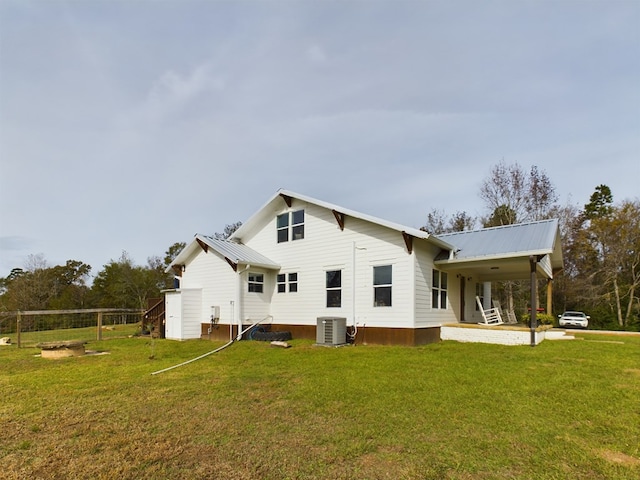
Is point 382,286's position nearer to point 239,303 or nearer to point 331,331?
point 331,331

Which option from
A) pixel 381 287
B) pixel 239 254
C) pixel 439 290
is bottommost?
pixel 439 290

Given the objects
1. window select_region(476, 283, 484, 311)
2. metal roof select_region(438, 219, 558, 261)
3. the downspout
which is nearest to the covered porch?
metal roof select_region(438, 219, 558, 261)

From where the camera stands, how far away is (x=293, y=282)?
14680 mm

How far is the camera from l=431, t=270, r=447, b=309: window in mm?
13296

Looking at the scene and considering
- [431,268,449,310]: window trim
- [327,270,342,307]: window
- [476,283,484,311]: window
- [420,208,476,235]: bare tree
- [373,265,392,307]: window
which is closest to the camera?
[373,265,392,307]: window

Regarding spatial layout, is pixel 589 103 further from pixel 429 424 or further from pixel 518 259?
pixel 429 424

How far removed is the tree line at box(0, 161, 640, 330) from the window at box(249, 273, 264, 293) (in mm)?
19230

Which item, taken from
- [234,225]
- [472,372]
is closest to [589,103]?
[472,372]

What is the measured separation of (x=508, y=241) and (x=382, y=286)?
4347 millimetres

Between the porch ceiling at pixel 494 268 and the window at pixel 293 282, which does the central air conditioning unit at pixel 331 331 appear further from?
the porch ceiling at pixel 494 268

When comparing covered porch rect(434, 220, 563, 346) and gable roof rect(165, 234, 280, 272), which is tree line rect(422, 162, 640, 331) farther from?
gable roof rect(165, 234, 280, 272)

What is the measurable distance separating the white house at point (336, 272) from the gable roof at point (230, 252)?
0.18ft

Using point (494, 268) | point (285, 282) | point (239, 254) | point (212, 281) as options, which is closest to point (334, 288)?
point (285, 282)

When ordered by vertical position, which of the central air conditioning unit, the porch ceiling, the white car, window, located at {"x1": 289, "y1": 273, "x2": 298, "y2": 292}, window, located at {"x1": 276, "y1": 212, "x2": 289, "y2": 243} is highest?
window, located at {"x1": 276, "y1": 212, "x2": 289, "y2": 243}
